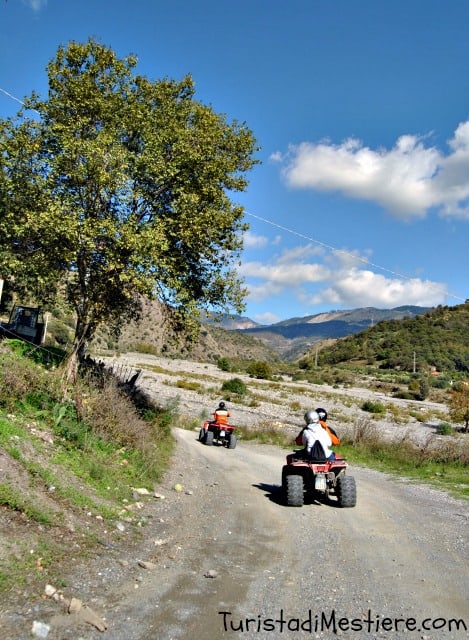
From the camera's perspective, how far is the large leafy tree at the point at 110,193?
12758 millimetres

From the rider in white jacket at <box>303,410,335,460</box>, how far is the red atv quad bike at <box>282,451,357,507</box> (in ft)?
0.66

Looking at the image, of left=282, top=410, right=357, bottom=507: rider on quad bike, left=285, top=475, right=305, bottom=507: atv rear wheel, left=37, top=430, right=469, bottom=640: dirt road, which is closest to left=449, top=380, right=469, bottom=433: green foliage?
left=37, top=430, right=469, bottom=640: dirt road

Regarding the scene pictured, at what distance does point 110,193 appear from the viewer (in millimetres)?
13258

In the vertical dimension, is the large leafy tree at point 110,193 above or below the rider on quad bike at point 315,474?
above

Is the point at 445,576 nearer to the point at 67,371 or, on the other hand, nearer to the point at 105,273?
the point at 67,371

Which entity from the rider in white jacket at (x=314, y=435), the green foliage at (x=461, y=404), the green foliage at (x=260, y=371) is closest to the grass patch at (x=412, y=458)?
the rider in white jacket at (x=314, y=435)

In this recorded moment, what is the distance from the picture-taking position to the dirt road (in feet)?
15.2

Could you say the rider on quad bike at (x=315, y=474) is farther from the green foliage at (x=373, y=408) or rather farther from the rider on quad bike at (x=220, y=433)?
the green foliage at (x=373, y=408)

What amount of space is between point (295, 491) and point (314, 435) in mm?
1167

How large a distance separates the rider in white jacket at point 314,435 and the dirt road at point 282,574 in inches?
43.7

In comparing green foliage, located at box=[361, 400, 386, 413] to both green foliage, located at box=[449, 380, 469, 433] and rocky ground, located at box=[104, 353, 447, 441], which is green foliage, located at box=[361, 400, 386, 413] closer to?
rocky ground, located at box=[104, 353, 447, 441]

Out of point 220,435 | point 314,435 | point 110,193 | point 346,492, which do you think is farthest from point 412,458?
point 110,193

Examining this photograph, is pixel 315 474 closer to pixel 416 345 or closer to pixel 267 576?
pixel 267 576

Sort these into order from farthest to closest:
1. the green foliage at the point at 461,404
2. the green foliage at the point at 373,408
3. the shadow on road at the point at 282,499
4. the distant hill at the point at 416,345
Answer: the distant hill at the point at 416,345, the green foliage at the point at 373,408, the green foliage at the point at 461,404, the shadow on road at the point at 282,499
